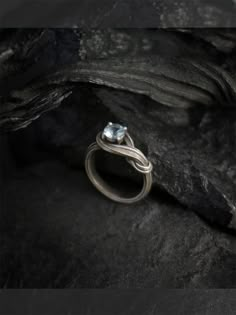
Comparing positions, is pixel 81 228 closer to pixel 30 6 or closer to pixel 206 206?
pixel 206 206

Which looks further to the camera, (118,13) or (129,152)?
(129,152)

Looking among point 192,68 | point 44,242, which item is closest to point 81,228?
point 44,242

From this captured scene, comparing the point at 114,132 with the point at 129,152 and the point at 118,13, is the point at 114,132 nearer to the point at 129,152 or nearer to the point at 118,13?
the point at 129,152

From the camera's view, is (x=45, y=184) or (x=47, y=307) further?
(x=45, y=184)

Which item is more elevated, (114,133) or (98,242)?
(114,133)

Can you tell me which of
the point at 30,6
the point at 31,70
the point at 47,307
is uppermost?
the point at 30,6

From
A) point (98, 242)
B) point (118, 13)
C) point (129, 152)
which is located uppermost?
point (118, 13)

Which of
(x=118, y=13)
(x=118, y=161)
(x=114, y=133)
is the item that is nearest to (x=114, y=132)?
(x=114, y=133)

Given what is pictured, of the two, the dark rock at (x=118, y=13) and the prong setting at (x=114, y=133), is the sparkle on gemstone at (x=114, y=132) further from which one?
the dark rock at (x=118, y=13)
